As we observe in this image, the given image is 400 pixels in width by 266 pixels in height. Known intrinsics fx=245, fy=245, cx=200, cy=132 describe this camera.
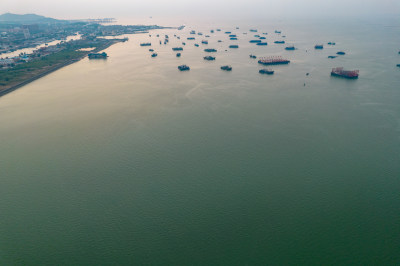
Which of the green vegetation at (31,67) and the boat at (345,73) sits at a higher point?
the green vegetation at (31,67)

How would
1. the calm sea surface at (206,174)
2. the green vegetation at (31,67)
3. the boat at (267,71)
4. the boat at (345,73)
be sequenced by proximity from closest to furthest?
the calm sea surface at (206,174) < the boat at (345,73) < the green vegetation at (31,67) < the boat at (267,71)

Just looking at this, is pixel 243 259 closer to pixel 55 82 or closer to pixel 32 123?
pixel 32 123

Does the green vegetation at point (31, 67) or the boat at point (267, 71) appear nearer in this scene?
the green vegetation at point (31, 67)

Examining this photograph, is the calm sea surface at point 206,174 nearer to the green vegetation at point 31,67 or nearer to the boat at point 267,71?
the green vegetation at point 31,67

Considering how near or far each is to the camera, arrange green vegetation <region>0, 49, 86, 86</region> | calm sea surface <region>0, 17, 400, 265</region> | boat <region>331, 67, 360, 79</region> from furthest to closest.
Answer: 1. green vegetation <region>0, 49, 86, 86</region>
2. boat <region>331, 67, 360, 79</region>
3. calm sea surface <region>0, 17, 400, 265</region>

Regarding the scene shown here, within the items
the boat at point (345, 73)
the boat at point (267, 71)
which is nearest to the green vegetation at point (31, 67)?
the boat at point (267, 71)

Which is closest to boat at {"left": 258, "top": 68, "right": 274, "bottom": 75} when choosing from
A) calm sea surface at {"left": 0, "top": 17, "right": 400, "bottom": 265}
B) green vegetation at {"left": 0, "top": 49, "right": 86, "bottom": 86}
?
calm sea surface at {"left": 0, "top": 17, "right": 400, "bottom": 265}

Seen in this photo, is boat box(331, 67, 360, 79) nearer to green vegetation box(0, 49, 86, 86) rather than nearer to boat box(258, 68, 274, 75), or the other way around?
boat box(258, 68, 274, 75)

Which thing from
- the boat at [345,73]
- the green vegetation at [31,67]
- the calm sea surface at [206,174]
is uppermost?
the green vegetation at [31,67]
